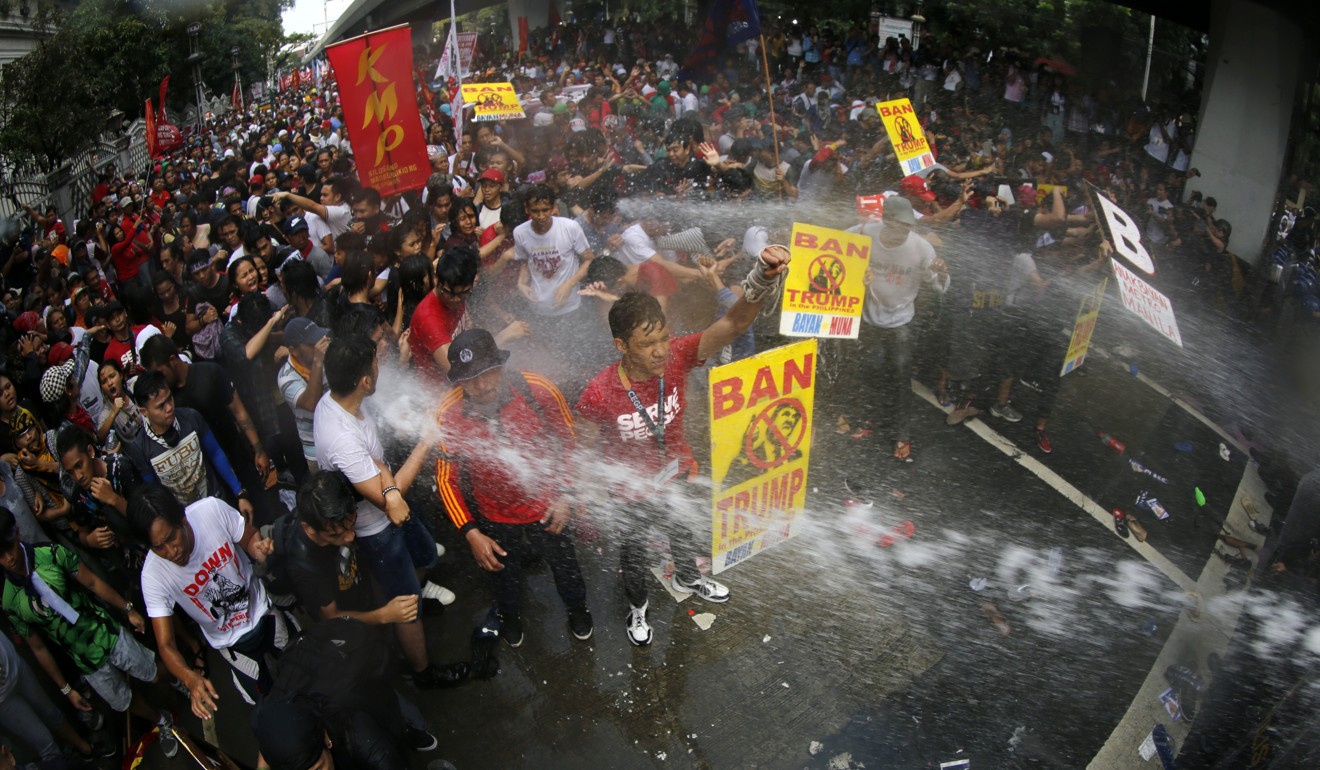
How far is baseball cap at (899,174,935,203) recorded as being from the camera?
7512 mm

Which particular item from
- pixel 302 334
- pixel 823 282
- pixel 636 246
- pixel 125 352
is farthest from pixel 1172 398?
pixel 125 352

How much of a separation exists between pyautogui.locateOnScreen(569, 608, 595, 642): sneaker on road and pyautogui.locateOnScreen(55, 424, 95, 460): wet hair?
2.61m

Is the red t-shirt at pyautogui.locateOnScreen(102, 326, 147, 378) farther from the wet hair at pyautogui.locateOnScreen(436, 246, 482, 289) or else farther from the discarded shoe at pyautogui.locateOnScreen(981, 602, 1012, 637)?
the discarded shoe at pyautogui.locateOnScreen(981, 602, 1012, 637)

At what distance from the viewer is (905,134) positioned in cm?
781

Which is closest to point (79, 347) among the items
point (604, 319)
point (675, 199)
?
point (604, 319)

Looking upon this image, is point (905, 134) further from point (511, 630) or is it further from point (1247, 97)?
point (1247, 97)

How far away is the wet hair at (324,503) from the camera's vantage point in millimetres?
3188

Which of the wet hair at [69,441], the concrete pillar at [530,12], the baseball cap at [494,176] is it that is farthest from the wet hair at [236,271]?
the concrete pillar at [530,12]

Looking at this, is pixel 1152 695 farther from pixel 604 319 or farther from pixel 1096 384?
pixel 604 319

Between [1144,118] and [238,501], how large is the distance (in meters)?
14.1

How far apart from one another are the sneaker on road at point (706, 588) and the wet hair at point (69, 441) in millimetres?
3167

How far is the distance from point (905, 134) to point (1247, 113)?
623 cm

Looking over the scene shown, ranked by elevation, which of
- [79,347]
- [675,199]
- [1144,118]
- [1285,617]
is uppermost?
[1144,118]

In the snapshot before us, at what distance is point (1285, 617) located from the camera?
4.04m
